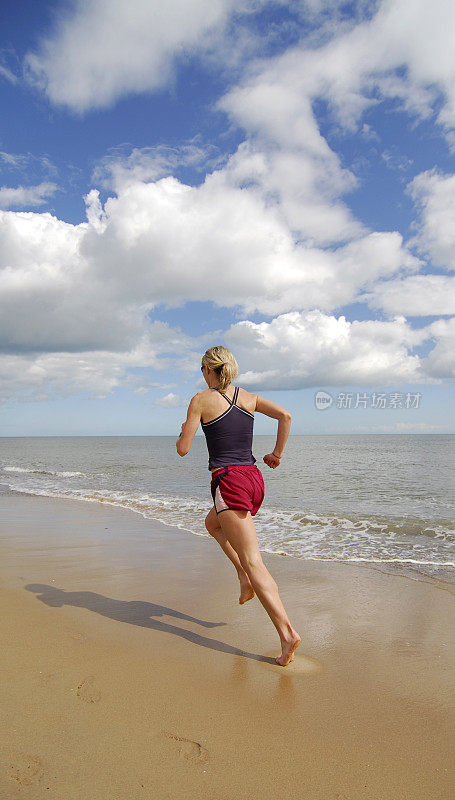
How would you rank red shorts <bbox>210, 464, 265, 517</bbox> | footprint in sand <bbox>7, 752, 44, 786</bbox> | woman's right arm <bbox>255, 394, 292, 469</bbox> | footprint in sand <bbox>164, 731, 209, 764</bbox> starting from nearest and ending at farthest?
footprint in sand <bbox>7, 752, 44, 786</bbox>
footprint in sand <bbox>164, 731, 209, 764</bbox>
red shorts <bbox>210, 464, 265, 517</bbox>
woman's right arm <bbox>255, 394, 292, 469</bbox>

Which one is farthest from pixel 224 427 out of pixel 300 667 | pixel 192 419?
pixel 300 667

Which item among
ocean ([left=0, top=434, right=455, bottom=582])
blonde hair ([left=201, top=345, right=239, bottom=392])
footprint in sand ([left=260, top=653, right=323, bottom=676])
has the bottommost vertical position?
ocean ([left=0, top=434, right=455, bottom=582])

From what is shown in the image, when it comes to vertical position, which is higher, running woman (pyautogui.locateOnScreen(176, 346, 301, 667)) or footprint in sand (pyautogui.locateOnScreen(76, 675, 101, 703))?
running woman (pyautogui.locateOnScreen(176, 346, 301, 667))

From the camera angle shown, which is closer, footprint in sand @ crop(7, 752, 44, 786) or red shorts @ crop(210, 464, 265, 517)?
footprint in sand @ crop(7, 752, 44, 786)

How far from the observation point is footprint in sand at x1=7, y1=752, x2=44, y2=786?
6.47 feet

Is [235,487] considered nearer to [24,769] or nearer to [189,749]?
[189,749]

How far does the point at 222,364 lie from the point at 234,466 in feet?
2.47

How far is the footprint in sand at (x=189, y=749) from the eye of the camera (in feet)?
7.14

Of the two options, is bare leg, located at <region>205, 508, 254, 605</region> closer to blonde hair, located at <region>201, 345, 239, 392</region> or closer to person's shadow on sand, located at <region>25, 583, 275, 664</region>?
person's shadow on sand, located at <region>25, 583, 275, 664</region>

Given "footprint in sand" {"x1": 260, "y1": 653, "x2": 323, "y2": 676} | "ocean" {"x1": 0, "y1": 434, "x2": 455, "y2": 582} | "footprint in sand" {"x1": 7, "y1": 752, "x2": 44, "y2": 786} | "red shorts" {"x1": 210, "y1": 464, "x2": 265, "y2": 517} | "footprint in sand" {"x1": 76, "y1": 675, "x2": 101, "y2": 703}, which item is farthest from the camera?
"ocean" {"x1": 0, "y1": 434, "x2": 455, "y2": 582}

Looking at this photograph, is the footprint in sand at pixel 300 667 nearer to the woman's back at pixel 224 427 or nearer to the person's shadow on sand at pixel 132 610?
the person's shadow on sand at pixel 132 610

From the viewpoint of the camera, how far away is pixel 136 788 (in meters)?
1.96

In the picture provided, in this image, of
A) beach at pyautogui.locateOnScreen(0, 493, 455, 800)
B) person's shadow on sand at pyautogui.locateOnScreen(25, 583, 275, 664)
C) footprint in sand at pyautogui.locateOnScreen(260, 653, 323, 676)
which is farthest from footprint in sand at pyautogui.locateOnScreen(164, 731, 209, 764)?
person's shadow on sand at pyautogui.locateOnScreen(25, 583, 275, 664)

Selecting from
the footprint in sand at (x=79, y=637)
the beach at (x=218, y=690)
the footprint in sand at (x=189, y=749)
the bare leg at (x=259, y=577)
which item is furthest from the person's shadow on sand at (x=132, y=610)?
the footprint in sand at (x=189, y=749)
